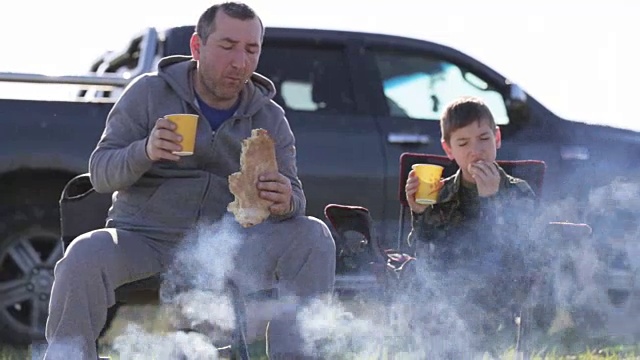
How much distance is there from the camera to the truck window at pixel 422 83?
662 centimetres

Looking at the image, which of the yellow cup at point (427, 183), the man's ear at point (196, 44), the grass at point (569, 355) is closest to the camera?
the man's ear at point (196, 44)

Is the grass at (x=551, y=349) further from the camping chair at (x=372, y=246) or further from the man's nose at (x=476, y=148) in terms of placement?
the man's nose at (x=476, y=148)

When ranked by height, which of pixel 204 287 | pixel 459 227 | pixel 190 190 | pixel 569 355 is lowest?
pixel 569 355

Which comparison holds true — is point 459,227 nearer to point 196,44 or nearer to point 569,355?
point 196,44

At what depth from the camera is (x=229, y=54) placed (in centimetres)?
434

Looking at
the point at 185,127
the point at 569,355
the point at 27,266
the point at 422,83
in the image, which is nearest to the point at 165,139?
the point at 185,127

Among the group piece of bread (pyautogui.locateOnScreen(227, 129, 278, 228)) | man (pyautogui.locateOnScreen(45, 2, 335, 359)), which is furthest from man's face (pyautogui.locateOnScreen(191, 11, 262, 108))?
piece of bread (pyautogui.locateOnScreen(227, 129, 278, 228))

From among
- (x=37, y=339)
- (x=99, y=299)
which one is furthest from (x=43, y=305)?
(x=99, y=299)

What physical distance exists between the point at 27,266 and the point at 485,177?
2.58 meters

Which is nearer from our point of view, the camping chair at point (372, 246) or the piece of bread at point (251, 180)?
the piece of bread at point (251, 180)

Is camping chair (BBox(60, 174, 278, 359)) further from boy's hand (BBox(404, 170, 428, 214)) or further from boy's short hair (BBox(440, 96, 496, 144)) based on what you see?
boy's short hair (BBox(440, 96, 496, 144))

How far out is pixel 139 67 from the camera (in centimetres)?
638

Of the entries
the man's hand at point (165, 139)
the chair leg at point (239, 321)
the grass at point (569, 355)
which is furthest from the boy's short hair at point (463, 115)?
the grass at point (569, 355)

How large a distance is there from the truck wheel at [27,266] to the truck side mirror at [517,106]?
96.3 inches
